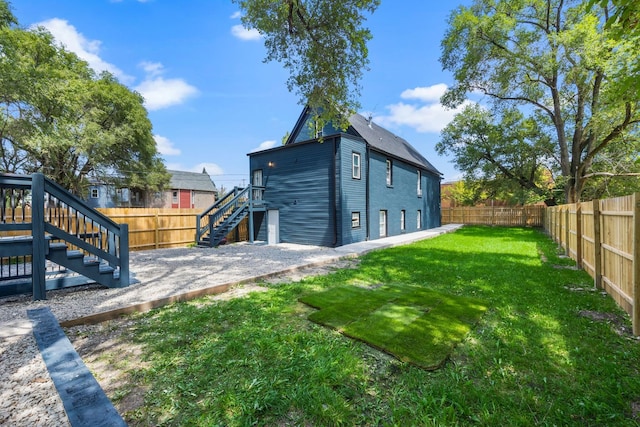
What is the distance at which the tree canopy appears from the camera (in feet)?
51.3

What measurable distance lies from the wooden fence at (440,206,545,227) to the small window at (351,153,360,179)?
658 inches

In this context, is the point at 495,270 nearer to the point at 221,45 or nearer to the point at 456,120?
the point at 221,45

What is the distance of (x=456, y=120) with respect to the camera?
22.9m

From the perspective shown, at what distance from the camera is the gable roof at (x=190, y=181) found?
33312 millimetres

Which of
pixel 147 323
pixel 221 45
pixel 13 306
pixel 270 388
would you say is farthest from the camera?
pixel 221 45

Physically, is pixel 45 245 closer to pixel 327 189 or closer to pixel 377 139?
pixel 327 189

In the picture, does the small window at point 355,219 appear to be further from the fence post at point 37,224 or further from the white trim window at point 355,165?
the fence post at point 37,224

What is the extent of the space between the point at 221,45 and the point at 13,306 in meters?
8.78

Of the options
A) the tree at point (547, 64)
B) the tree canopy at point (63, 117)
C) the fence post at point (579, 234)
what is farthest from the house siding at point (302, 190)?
the tree canopy at point (63, 117)

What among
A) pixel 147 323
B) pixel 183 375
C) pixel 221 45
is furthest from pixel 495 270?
pixel 221 45

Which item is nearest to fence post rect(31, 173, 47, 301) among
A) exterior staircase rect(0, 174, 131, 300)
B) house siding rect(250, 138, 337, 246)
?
exterior staircase rect(0, 174, 131, 300)

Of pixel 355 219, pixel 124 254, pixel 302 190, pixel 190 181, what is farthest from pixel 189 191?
pixel 124 254

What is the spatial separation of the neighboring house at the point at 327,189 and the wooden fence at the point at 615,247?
7.71 meters

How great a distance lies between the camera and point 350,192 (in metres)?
12.3
